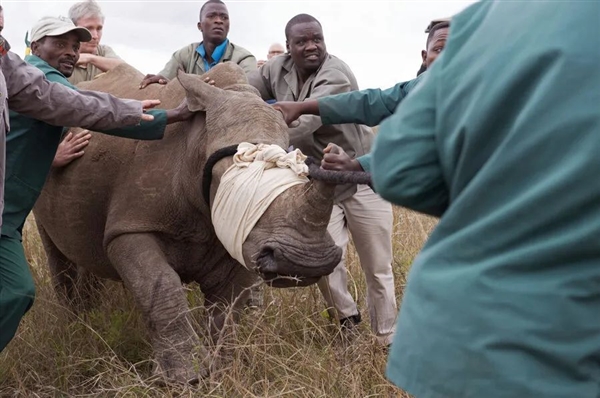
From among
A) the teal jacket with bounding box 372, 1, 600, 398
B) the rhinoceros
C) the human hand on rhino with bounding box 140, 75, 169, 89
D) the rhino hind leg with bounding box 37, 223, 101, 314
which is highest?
the teal jacket with bounding box 372, 1, 600, 398

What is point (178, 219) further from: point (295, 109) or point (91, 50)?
point (91, 50)

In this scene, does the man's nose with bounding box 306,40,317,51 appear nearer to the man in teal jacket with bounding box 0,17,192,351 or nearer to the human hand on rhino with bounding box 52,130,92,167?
the man in teal jacket with bounding box 0,17,192,351

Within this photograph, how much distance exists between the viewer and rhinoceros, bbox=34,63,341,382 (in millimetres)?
4930

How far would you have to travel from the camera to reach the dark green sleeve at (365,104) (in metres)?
5.56

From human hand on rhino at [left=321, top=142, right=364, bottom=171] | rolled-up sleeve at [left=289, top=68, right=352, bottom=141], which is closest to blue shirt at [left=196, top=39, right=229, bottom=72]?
rolled-up sleeve at [left=289, top=68, right=352, bottom=141]

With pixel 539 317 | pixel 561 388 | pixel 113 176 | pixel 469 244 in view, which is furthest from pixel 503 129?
pixel 113 176

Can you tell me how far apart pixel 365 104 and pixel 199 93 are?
97cm

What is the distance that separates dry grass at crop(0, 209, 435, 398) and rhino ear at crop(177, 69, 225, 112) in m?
1.14

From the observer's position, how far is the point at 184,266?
605cm

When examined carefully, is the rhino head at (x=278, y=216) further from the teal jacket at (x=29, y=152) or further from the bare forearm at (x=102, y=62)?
the bare forearm at (x=102, y=62)

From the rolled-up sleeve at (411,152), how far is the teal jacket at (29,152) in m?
3.65

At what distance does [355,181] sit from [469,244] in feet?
3.65

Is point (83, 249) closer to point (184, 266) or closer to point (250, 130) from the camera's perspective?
point (184, 266)

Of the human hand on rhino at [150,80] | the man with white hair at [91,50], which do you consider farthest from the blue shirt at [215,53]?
the human hand on rhino at [150,80]
